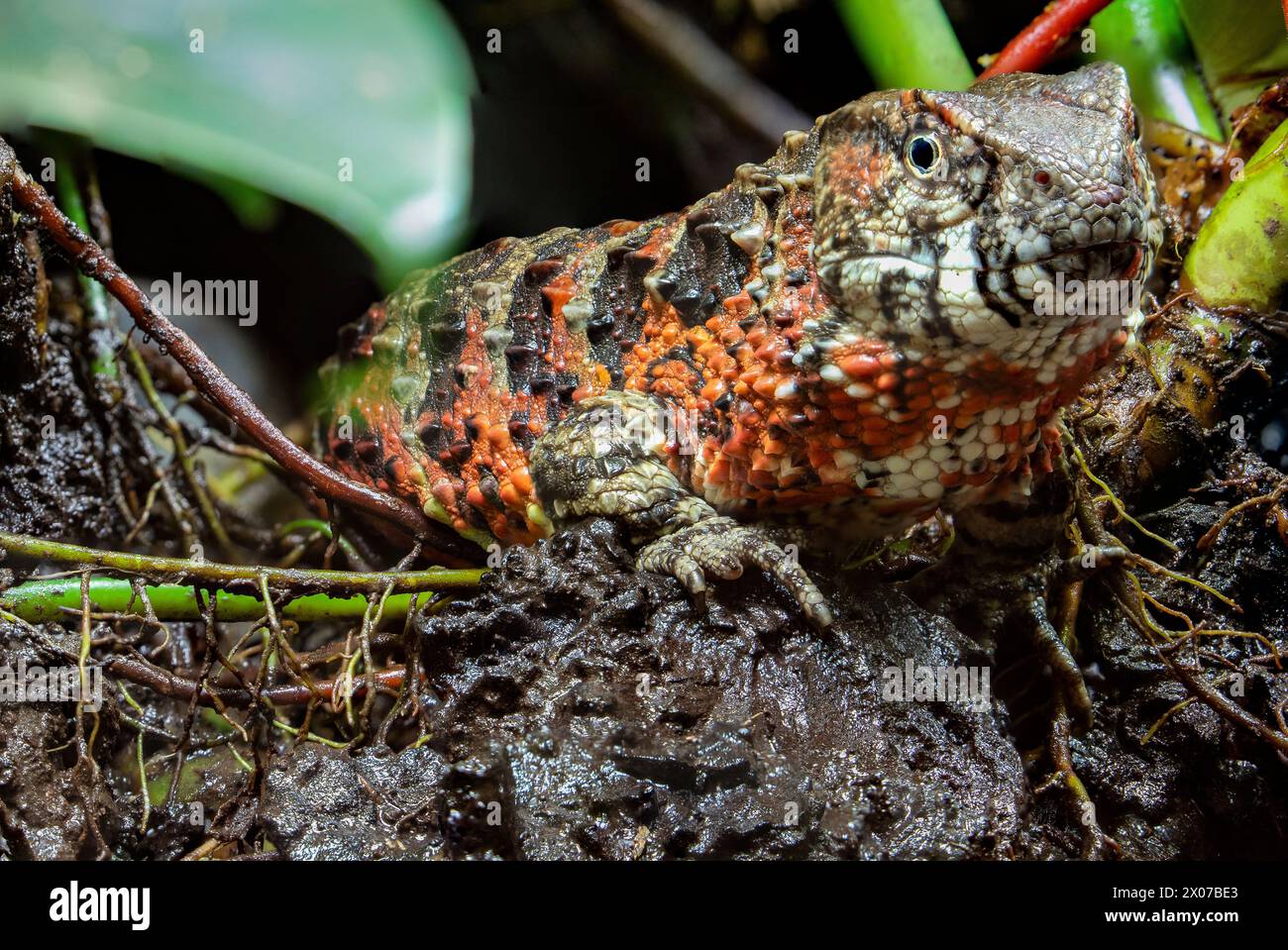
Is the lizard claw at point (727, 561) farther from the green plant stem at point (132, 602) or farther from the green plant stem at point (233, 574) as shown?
the green plant stem at point (132, 602)

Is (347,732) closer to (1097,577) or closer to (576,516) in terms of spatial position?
(576,516)

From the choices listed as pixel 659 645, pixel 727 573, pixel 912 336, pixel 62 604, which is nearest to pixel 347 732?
pixel 62 604

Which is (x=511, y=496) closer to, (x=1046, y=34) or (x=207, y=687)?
(x=207, y=687)

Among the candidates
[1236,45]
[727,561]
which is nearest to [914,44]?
[1236,45]

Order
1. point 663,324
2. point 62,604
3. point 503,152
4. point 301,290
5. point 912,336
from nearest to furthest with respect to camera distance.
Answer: point 912,336 < point 62,604 < point 663,324 < point 503,152 < point 301,290

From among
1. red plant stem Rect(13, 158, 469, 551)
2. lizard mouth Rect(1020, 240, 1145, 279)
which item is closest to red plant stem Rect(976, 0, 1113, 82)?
lizard mouth Rect(1020, 240, 1145, 279)

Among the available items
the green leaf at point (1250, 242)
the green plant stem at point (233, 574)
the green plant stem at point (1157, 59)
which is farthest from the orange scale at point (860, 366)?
the green plant stem at point (1157, 59)
